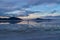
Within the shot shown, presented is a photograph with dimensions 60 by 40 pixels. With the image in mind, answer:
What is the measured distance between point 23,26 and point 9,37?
872 mm

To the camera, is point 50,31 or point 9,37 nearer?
point 9,37

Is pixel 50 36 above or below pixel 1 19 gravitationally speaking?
below

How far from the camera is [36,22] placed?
9.48 metres

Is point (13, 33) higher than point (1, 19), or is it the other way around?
point (1, 19)

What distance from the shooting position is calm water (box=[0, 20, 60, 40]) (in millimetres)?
9465

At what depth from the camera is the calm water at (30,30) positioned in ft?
31.1

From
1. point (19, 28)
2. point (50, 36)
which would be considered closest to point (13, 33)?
point (19, 28)

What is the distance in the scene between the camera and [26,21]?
31.3 feet

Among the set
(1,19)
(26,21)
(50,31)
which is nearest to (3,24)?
(1,19)

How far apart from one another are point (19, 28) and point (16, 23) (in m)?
0.41

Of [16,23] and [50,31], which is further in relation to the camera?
[50,31]

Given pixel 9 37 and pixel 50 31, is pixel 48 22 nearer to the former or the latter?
pixel 50 31

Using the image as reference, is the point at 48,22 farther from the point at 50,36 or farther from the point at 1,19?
the point at 1,19

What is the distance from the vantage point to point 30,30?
9.85 meters
